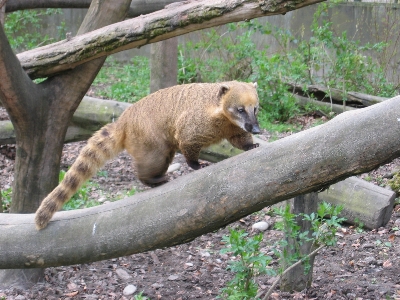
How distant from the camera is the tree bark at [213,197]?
9.00ft

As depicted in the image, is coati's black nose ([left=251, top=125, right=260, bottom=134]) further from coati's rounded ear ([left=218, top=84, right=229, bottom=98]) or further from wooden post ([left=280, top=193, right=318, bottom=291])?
wooden post ([left=280, top=193, right=318, bottom=291])

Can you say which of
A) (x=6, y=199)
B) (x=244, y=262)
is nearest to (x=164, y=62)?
(x=6, y=199)

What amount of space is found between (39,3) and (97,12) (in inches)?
60.7

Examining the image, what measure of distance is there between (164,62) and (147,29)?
3979 millimetres

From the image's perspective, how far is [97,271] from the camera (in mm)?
4680

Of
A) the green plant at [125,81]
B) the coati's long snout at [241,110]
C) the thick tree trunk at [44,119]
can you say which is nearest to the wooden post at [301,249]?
the coati's long snout at [241,110]

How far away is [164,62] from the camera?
757 cm

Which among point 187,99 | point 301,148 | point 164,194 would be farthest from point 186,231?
point 187,99

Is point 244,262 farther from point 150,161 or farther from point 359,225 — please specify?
point 359,225

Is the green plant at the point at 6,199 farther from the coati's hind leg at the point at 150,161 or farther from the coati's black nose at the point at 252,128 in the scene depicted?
the coati's black nose at the point at 252,128

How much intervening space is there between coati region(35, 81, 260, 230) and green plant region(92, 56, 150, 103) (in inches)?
175

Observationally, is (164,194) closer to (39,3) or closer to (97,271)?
(97,271)

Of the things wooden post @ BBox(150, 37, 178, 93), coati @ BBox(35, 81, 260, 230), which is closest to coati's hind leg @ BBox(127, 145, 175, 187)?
coati @ BBox(35, 81, 260, 230)

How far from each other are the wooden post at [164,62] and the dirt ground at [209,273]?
296cm
